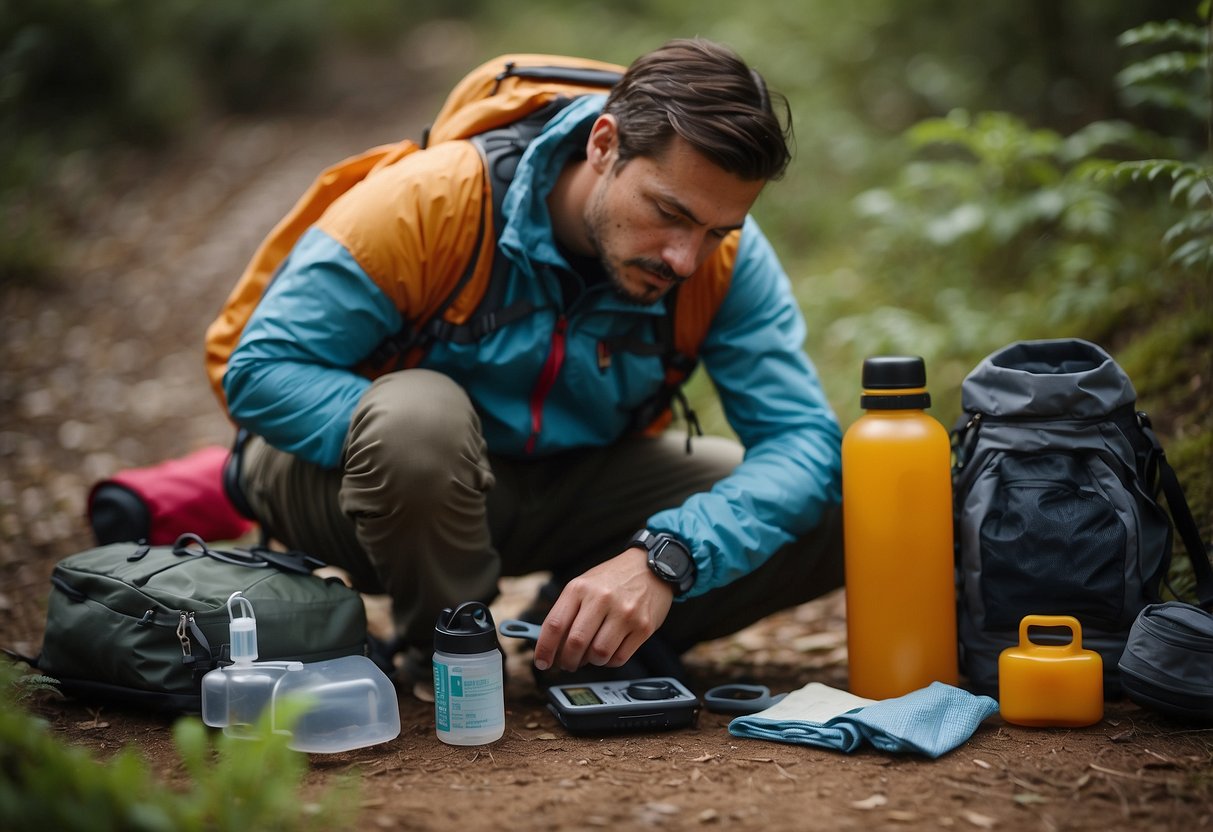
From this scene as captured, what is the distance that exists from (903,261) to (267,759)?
4852 mm

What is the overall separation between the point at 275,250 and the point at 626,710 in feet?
5.77

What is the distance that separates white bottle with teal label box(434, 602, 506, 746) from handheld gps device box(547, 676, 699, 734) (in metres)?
0.19

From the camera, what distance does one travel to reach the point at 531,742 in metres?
2.63

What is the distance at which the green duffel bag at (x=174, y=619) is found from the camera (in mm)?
2668

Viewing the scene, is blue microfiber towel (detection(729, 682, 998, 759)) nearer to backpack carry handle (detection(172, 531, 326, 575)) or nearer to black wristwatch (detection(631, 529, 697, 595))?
black wristwatch (detection(631, 529, 697, 595))

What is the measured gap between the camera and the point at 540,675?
3133 mm

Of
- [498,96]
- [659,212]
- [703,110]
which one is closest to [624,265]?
[659,212]

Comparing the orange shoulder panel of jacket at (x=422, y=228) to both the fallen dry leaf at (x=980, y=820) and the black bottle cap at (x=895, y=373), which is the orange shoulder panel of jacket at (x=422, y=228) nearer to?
the black bottle cap at (x=895, y=373)

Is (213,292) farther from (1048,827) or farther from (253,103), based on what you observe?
(1048,827)

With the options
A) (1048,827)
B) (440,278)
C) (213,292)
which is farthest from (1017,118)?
(213,292)

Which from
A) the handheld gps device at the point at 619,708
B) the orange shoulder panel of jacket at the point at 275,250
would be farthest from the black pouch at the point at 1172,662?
the orange shoulder panel of jacket at the point at 275,250

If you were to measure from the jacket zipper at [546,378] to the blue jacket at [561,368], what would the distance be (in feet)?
0.04

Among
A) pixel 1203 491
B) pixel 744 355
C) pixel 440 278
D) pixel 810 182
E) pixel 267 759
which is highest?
pixel 810 182

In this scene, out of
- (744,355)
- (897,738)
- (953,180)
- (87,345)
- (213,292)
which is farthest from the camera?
(213,292)
